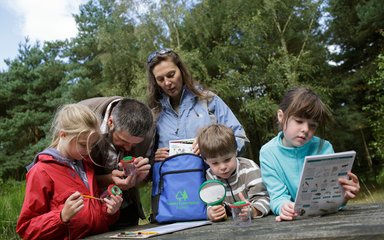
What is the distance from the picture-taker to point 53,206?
2564 millimetres

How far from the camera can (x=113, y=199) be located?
2.69 metres

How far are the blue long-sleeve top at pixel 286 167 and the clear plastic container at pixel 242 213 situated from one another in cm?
28

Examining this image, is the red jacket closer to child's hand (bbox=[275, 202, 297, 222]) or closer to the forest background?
child's hand (bbox=[275, 202, 297, 222])

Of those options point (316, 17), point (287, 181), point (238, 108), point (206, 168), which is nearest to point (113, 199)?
point (206, 168)

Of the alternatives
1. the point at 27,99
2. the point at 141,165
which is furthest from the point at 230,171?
the point at 27,99

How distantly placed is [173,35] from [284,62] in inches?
175

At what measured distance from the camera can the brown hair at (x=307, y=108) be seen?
2.51 m

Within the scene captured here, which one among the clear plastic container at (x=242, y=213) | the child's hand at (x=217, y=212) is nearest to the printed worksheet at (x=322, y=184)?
the clear plastic container at (x=242, y=213)

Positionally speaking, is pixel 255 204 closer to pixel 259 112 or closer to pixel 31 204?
pixel 31 204

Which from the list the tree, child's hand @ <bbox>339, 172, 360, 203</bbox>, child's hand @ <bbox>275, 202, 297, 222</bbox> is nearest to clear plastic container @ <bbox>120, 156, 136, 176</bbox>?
child's hand @ <bbox>275, 202, 297, 222</bbox>

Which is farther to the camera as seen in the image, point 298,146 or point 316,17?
point 316,17

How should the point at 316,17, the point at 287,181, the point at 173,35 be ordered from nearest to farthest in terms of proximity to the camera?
the point at 287,181 < the point at 173,35 < the point at 316,17

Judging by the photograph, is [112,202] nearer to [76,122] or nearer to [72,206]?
[72,206]

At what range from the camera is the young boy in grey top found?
2789mm
